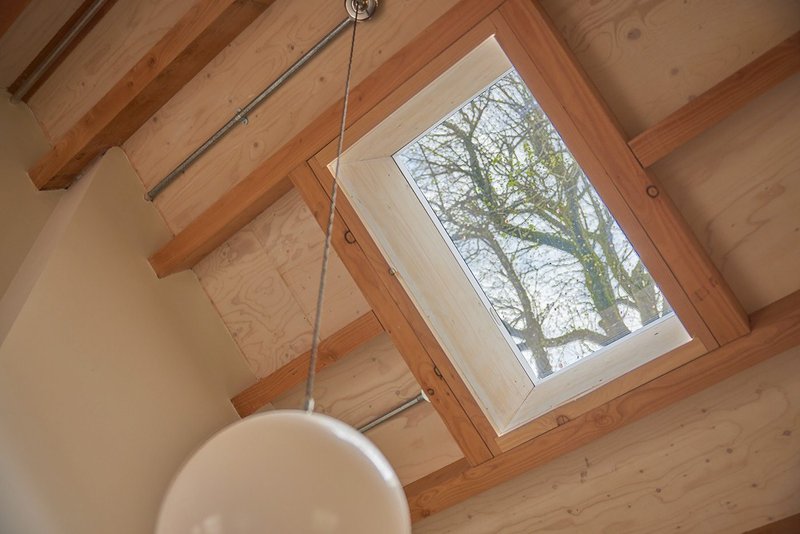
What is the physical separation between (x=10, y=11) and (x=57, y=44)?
354mm

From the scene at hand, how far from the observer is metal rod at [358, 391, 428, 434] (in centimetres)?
250

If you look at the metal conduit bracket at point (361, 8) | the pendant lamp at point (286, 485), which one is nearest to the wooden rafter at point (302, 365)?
the metal conduit bracket at point (361, 8)

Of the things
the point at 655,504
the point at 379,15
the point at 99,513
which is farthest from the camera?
the point at 99,513

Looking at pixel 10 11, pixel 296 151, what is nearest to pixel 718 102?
pixel 296 151

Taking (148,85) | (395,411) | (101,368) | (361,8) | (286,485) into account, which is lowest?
(395,411)

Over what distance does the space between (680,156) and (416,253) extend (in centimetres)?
Result: 84

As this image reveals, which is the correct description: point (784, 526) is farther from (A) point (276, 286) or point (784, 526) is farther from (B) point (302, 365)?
(A) point (276, 286)

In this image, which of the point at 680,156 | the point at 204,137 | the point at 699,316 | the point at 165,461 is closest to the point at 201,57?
the point at 204,137

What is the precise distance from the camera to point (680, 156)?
6.43 ft

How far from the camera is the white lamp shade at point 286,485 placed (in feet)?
4.02

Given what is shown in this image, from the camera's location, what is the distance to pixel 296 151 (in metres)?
2.36

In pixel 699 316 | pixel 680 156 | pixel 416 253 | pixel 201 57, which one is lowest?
pixel 699 316

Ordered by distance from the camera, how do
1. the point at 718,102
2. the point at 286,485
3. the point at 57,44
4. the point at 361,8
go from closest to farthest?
the point at 286,485, the point at 718,102, the point at 361,8, the point at 57,44

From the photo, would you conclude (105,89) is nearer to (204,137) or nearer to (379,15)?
(204,137)
